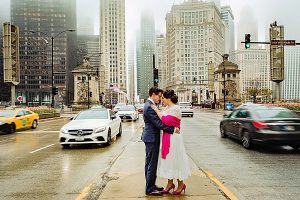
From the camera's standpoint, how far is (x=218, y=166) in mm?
8656

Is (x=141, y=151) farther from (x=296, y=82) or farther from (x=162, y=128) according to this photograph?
(x=296, y=82)

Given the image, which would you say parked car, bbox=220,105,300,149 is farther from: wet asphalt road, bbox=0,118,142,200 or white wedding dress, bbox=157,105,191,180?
white wedding dress, bbox=157,105,191,180

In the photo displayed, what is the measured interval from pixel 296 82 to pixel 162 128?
613ft

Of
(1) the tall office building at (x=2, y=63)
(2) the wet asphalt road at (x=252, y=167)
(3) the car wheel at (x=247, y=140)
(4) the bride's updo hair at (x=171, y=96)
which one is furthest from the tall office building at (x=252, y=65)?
(4) the bride's updo hair at (x=171, y=96)

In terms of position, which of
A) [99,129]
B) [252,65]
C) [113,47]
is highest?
[113,47]

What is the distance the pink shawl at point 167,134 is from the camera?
563 cm

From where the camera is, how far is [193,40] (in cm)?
16975

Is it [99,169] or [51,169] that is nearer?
[99,169]

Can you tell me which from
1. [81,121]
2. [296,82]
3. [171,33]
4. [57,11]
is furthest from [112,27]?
[81,121]

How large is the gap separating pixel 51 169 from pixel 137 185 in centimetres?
306

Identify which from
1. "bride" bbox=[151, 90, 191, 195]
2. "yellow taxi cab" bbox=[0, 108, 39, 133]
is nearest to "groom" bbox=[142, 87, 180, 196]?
"bride" bbox=[151, 90, 191, 195]

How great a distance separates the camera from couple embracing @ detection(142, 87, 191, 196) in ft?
18.6

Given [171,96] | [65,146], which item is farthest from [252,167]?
[65,146]

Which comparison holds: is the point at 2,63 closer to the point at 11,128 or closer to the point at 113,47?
the point at 113,47
